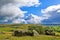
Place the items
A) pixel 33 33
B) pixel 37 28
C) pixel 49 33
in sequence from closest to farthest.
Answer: pixel 33 33, pixel 49 33, pixel 37 28

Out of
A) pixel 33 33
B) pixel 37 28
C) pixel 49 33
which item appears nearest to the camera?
pixel 33 33

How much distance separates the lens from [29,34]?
44.0m

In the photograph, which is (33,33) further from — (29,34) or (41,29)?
(41,29)

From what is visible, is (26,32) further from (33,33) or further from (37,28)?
(37,28)

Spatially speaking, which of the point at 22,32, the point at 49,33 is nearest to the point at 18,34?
the point at 22,32

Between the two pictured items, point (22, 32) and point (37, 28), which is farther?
point (37, 28)

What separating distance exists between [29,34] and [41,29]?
346 inches

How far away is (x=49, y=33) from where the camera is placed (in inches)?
1937

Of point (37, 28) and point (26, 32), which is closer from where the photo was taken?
point (26, 32)

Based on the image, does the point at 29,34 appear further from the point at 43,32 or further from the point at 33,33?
the point at 43,32

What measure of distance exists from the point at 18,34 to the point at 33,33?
3.63 m

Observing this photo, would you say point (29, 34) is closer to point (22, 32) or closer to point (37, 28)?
point (22, 32)

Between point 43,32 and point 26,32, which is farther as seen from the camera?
point 43,32

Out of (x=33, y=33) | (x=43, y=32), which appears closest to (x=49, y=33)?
(x=43, y=32)
